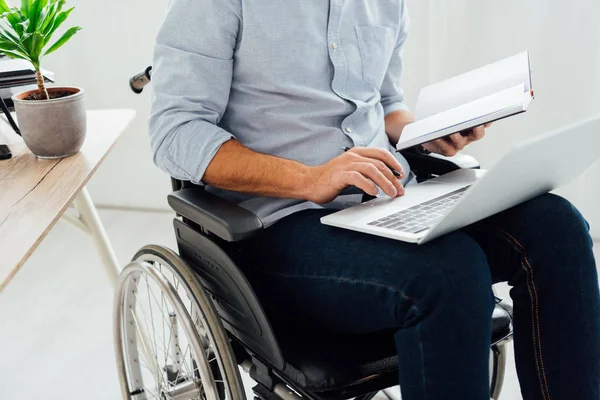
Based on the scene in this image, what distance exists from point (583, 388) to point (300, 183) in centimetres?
50

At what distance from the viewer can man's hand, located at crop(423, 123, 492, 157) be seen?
49.6 inches

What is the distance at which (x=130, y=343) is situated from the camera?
1361mm

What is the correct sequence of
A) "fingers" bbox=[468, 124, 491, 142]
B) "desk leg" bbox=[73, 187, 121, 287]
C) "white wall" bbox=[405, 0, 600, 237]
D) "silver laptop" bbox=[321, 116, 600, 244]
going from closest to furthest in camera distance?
"silver laptop" bbox=[321, 116, 600, 244]
"fingers" bbox=[468, 124, 491, 142]
"desk leg" bbox=[73, 187, 121, 287]
"white wall" bbox=[405, 0, 600, 237]

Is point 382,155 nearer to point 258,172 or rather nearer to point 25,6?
point 258,172

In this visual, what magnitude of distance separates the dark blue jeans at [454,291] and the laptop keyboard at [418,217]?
0.02m

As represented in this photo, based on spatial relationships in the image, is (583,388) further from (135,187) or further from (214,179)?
(135,187)

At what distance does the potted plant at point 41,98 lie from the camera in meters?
1.27

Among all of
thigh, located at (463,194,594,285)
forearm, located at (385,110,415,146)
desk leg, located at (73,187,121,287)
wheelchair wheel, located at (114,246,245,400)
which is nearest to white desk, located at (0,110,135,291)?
desk leg, located at (73,187,121,287)

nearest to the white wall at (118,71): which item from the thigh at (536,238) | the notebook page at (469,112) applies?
the notebook page at (469,112)

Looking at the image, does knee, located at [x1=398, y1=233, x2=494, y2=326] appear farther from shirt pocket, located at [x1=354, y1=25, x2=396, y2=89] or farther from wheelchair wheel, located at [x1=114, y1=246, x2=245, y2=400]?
shirt pocket, located at [x1=354, y1=25, x2=396, y2=89]

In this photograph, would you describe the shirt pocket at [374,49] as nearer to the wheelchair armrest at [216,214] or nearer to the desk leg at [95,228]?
the wheelchair armrest at [216,214]

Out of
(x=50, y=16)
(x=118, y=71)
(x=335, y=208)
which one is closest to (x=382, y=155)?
(x=335, y=208)

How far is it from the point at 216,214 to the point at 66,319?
4.09 feet

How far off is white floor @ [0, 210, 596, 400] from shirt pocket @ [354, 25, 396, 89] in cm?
74
